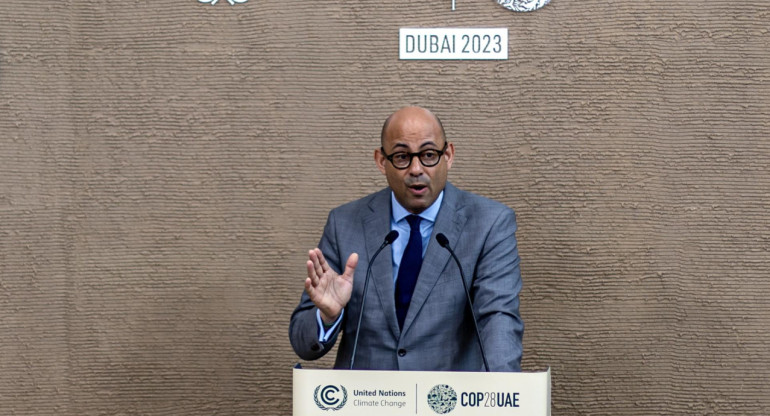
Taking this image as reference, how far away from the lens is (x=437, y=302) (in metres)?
2.73

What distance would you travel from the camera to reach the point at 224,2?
3.83 meters

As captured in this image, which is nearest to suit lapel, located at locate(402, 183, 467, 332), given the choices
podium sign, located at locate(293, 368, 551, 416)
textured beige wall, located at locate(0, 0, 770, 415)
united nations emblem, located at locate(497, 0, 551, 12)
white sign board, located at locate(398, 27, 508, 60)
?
podium sign, located at locate(293, 368, 551, 416)

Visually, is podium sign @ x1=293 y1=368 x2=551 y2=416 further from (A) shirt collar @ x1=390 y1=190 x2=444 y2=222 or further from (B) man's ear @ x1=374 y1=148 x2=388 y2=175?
(B) man's ear @ x1=374 y1=148 x2=388 y2=175

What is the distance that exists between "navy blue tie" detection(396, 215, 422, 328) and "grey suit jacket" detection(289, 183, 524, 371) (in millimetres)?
51

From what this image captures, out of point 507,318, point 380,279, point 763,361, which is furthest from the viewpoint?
point 763,361

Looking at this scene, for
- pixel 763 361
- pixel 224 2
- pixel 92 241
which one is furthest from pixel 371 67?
pixel 763 361

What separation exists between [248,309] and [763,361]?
2.06 meters

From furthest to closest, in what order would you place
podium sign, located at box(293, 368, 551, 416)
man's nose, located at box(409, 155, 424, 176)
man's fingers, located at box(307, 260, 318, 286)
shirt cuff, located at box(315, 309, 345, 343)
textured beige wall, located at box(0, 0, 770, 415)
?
textured beige wall, located at box(0, 0, 770, 415) < man's nose, located at box(409, 155, 424, 176) < shirt cuff, located at box(315, 309, 345, 343) < man's fingers, located at box(307, 260, 318, 286) < podium sign, located at box(293, 368, 551, 416)

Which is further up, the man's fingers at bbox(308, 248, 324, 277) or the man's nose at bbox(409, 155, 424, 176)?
the man's nose at bbox(409, 155, 424, 176)

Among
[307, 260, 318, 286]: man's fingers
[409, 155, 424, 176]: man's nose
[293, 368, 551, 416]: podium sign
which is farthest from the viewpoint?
[409, 155, 424, 176]: man's nose

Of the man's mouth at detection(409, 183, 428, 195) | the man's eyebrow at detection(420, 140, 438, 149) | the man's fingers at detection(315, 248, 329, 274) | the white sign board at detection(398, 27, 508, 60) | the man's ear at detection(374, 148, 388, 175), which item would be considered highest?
the white sign board at detection(398, 27, 508, 60)

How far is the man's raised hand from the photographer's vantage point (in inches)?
98.0

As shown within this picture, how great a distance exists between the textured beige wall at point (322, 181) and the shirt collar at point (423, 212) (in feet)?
2.86

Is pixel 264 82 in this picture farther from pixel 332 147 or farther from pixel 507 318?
pixel 507 318
